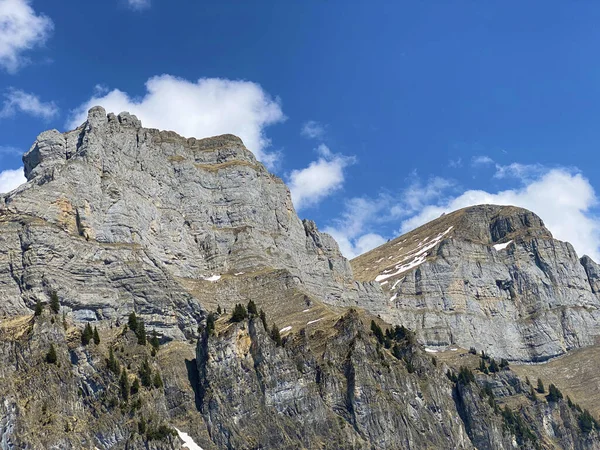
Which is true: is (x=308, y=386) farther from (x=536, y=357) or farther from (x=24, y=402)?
(x=536, y=357)

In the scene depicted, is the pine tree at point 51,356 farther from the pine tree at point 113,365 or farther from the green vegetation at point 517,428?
the green vegetation at point 517,428

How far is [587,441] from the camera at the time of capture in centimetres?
15788

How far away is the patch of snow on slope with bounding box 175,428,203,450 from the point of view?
109 m

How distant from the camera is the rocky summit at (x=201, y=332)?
10919 centimetres

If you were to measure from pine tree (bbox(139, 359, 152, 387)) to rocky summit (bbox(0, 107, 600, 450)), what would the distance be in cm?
46

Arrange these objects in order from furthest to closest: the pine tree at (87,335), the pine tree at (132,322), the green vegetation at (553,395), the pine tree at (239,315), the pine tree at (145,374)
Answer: the green vegetation at (553,395), the pine tree at (239,315), the pine tree at (132,322), the pine tree at (87,335), the pine tree at (145,374)

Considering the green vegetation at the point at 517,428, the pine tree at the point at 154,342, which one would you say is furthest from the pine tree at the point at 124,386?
the green vegetation at the point at 517,428

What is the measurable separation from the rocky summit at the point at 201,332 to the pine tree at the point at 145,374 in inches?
18.0

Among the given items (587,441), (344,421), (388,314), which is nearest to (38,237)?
(344,421)

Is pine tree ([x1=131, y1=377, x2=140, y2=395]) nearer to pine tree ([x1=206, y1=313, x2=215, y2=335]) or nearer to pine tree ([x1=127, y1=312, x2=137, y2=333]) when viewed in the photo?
pine tree ([x1=127, y1=312, x2=137, y2=333])

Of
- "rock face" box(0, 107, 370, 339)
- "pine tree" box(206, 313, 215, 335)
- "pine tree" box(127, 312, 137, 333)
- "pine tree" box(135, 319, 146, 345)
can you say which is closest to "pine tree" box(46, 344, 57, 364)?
"pine tree" box(135, 319, 146, 345)

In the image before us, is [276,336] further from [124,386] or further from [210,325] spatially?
[124,386]

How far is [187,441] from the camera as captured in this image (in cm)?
11000

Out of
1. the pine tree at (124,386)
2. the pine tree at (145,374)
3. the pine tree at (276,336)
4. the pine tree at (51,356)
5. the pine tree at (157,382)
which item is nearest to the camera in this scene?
the pine tree at (51,356)
